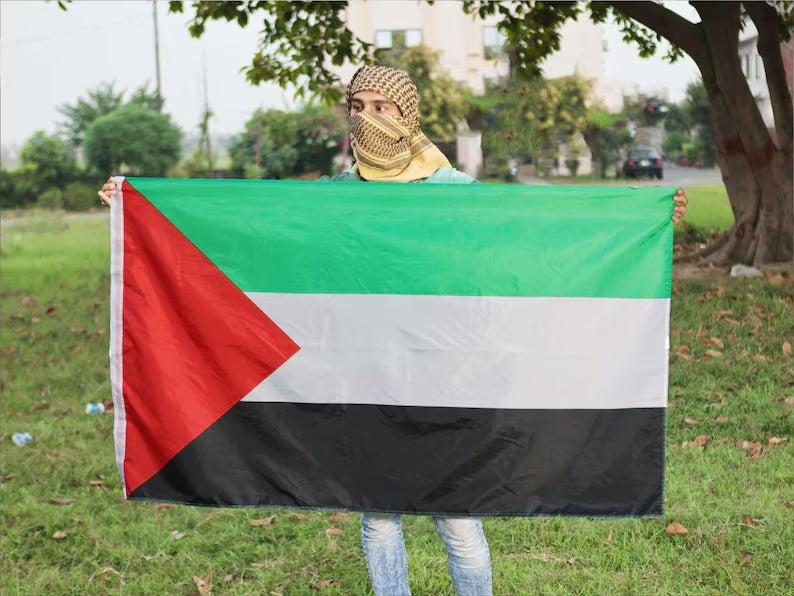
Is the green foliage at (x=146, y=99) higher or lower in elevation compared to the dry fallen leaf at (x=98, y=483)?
higher

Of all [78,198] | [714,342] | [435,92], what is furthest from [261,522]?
[435,92]

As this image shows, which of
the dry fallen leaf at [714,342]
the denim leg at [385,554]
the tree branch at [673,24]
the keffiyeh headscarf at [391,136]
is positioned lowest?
the dry fallen leaf at [714,342]

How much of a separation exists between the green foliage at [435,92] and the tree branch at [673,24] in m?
22.1

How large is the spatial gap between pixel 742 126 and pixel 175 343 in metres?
9.45

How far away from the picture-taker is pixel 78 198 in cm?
2850

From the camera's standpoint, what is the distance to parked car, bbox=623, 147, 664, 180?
25.9 meters

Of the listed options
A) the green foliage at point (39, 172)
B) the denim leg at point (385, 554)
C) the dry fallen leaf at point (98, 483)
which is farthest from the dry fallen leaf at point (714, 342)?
the green foliage at point (39, 172)

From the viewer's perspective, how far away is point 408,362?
3297 mm

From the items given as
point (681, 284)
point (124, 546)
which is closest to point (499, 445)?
point (124, 546)

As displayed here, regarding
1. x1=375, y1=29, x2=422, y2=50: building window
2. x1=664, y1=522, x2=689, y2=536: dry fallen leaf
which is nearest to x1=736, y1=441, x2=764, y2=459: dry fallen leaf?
x1=664, y1=522, x2=689, y2=536: dry fallen leaf

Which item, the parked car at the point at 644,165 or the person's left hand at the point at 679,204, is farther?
the parked car at the point at 644,165

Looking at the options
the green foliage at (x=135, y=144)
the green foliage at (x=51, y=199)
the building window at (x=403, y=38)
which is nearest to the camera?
the green foliage at (x=51, y=199)

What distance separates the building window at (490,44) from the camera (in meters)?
34.8

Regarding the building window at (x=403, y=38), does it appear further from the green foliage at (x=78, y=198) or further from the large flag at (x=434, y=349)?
the large flag at (x=434, y=349)
